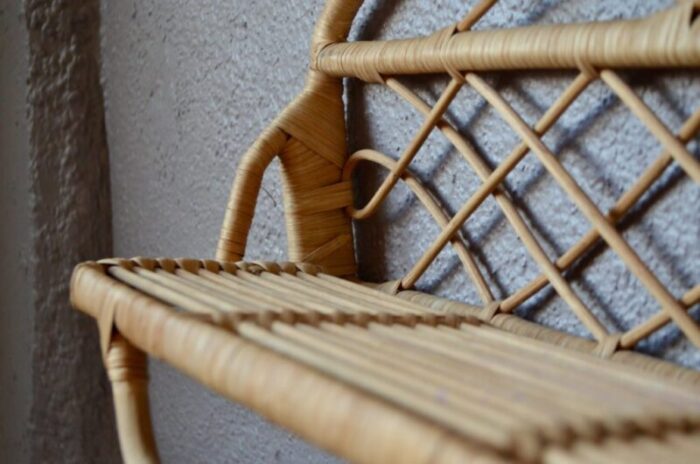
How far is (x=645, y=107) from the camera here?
2.03ft

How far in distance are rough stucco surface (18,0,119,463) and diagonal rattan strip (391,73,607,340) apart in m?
0.72

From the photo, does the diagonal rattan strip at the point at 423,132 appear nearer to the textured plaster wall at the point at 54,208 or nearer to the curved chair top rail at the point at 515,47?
the curved chair top rail at the point at 515,47

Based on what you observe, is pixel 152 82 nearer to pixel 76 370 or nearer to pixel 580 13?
pixel 76 370

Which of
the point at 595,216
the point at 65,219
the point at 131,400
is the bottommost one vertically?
the point at 131,400

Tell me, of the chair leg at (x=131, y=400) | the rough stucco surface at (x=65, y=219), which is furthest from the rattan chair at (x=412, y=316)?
the rough stucco surface at (x=65, y=219)

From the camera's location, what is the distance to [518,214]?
747mm

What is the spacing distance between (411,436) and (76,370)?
111 centimetres

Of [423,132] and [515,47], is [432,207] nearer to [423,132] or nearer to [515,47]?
[423,132]

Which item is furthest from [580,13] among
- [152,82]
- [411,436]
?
[152,82]

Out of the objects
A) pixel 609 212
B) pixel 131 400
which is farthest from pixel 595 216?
pixel 131 400

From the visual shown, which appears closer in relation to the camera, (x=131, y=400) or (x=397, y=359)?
(x=397, y=359)

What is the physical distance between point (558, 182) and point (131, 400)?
0.35 m

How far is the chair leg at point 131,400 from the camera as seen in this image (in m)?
0.68

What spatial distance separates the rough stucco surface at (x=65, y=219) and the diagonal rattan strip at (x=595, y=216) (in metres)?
0.81
